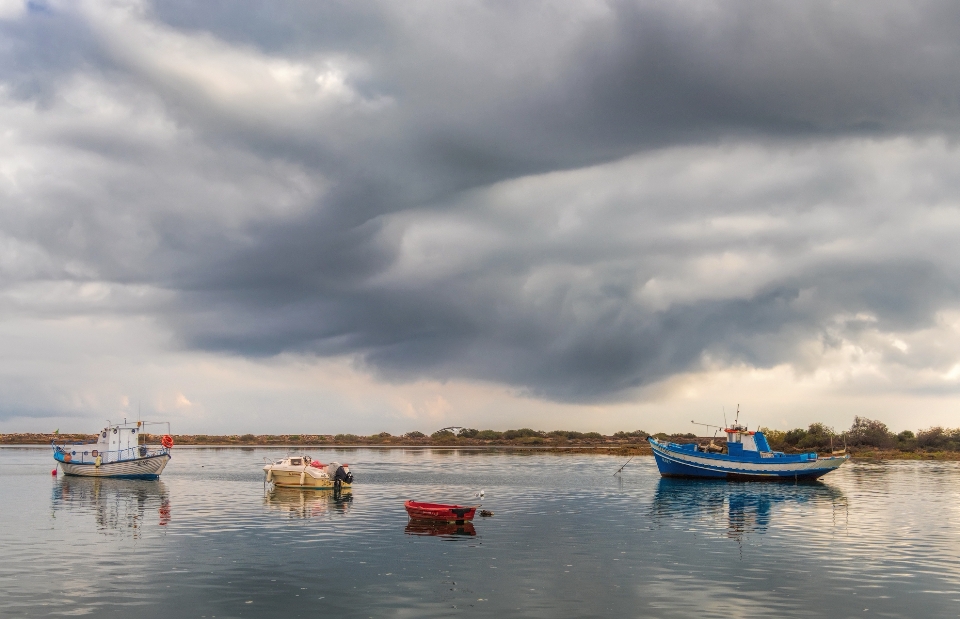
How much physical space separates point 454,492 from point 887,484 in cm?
5336

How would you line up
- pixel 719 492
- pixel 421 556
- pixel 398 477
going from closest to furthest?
1. pixel 421 556
2. pixel 719 492
3. pixel 398 477

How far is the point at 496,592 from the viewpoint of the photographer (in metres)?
31.1

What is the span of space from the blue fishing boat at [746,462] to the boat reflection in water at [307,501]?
44.5 m

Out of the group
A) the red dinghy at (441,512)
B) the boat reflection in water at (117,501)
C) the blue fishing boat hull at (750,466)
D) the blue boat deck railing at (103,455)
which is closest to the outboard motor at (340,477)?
the boat reflection in water at (117,501)

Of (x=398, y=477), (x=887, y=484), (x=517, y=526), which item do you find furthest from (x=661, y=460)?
(x=517, y=526)

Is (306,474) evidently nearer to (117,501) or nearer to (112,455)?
(117,501)

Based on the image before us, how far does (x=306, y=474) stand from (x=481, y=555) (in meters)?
43.7

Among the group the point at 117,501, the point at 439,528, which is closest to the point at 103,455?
the point at 117,501

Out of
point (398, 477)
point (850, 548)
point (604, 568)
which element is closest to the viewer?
point (604, 568)

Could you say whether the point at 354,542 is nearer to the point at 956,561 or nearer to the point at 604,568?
the point at 604,568

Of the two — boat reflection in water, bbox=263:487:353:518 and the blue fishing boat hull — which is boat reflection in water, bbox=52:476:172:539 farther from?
the blue fishing boat hull

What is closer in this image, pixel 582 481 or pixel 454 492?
pixel 454 492

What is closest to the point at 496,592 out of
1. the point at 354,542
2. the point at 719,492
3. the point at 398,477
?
the point at 354,542

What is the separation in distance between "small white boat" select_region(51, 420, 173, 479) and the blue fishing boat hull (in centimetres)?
6419
